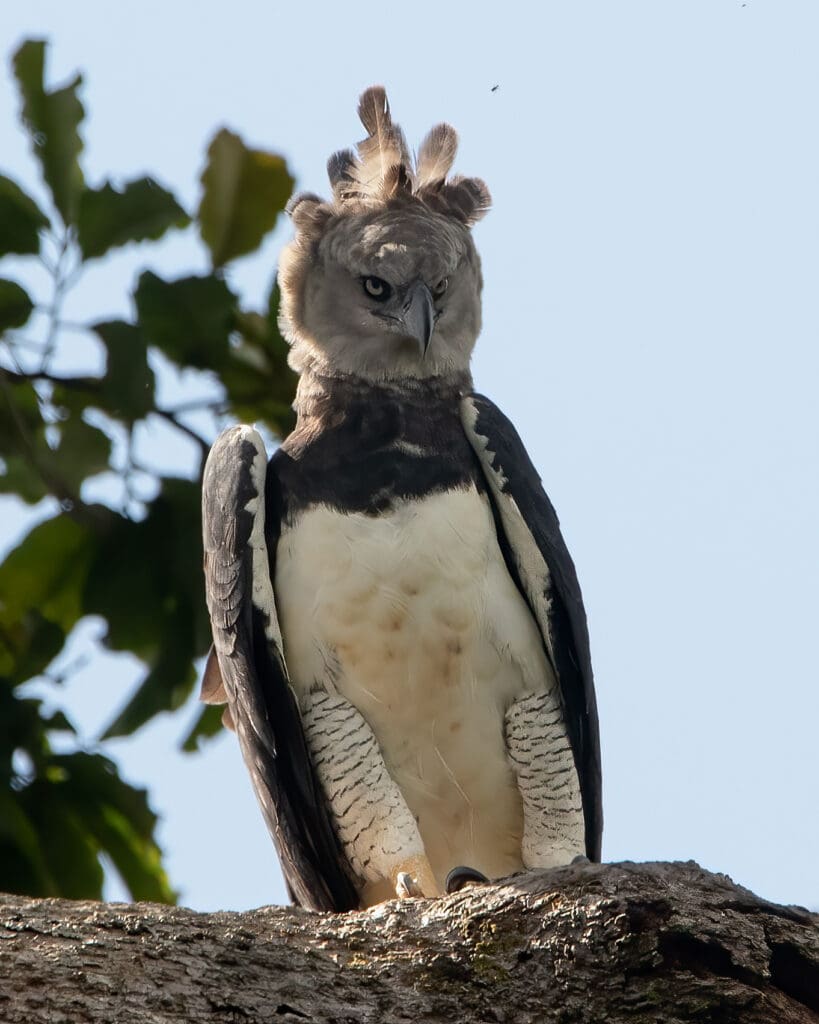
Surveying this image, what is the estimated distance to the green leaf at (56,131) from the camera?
454cm

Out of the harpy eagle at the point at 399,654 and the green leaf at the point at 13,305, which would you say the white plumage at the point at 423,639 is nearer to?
the harpy eagle at the point at 399,654

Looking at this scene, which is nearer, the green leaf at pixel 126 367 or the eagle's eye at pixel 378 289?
the green leaf at pixel 126 367

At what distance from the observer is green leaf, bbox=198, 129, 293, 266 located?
195 inches

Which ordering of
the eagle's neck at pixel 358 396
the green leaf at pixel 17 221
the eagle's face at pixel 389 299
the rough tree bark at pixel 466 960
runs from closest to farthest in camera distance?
the rough tree bark at pixel 466 960 → the green leaf at pixel 17 221 → the eagle's neck at pixel 358 396 → the eagle's face at pixel 389 299

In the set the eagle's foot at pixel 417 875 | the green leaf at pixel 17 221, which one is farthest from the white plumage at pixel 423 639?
the green leaf at pixel 17 221

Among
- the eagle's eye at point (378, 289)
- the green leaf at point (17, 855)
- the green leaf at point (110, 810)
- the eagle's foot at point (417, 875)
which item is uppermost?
the eagle's eye at point (378, 289)

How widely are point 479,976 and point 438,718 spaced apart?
158cm

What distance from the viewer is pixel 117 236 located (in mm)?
4598

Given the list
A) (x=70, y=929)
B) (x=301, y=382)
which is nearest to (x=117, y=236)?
(x=301, y=382)

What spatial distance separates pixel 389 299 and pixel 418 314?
0.21 metres

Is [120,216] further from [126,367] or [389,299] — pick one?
[389,299]

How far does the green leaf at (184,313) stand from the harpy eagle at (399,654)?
1.16 feet

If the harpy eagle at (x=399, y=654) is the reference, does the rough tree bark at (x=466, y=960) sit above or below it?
below

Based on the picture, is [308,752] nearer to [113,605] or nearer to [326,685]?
[326,685]
